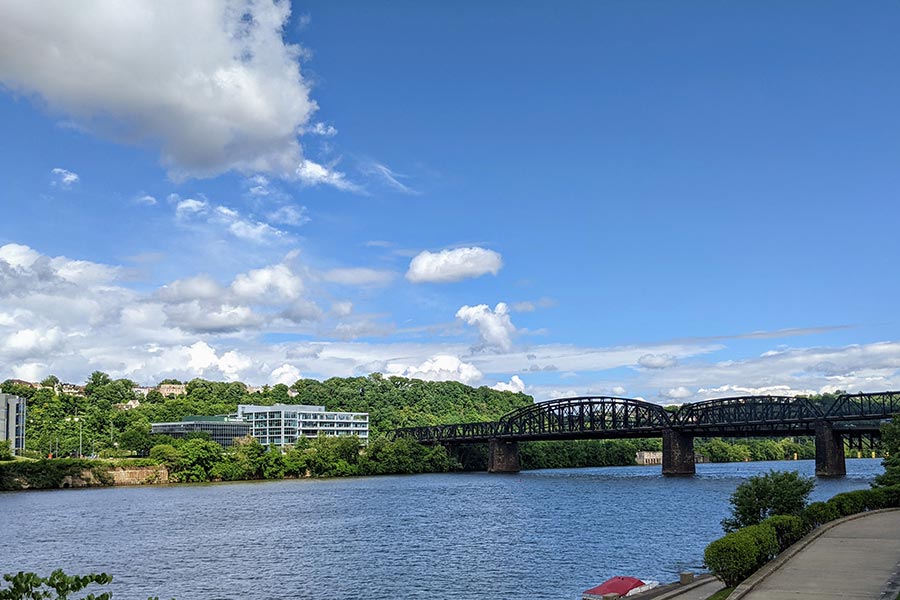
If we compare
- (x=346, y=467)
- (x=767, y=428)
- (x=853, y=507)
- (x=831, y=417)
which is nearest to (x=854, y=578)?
(x=853, y=507)

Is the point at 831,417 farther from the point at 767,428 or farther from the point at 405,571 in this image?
the point at 405,571

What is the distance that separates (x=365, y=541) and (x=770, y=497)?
130 ft

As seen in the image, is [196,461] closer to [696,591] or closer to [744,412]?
[744,412]

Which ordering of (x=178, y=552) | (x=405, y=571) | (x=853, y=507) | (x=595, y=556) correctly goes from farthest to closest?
(x=178, y=552) → (x=595, y=556) → (x=405, y=571) → (x=853, y=507)

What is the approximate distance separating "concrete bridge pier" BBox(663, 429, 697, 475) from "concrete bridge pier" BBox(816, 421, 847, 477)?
3348 cm

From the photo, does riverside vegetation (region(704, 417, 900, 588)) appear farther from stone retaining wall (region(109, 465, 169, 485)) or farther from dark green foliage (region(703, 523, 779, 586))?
stone retaining wall (region(109, 465, 169, 485))

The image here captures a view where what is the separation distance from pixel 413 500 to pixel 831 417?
93.7 metres

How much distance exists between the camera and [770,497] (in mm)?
47719

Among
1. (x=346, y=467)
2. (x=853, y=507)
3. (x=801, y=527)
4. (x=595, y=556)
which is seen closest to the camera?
(x=801, y=527)

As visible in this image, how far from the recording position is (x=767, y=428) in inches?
7156

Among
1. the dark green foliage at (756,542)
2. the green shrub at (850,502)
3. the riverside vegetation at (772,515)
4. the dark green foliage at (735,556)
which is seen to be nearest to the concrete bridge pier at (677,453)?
the riverside vegetation at (772,515)

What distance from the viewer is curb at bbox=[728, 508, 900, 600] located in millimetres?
30250

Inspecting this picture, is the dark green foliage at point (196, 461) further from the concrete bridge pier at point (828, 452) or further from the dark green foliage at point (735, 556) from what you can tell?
the dark green foliage at point (735, 556)

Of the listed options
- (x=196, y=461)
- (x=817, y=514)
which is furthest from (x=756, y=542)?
(x=196, y=461)
